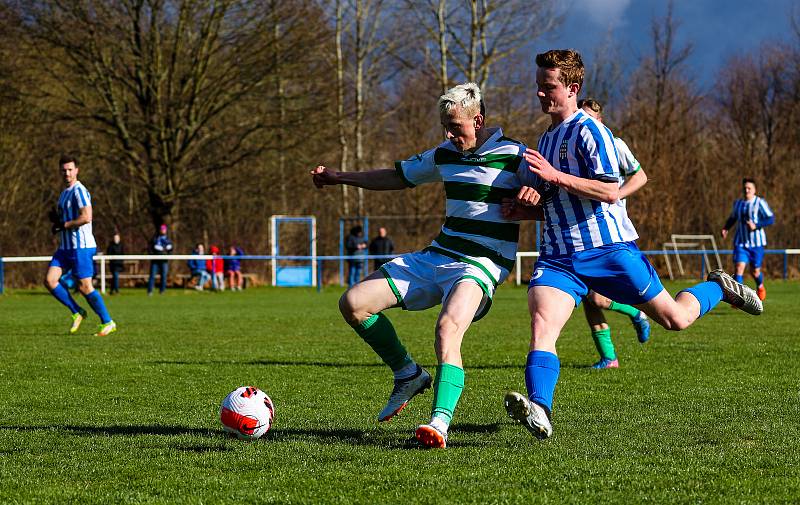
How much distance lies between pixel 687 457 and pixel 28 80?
27851 millimetres

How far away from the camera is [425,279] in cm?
597

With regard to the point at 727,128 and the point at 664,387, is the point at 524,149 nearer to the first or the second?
the point at 664,387

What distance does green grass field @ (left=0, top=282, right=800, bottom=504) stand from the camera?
14.6ft

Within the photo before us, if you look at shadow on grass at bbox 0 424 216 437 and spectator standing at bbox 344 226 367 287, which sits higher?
shadow on grass at bbox 0 424 216 437

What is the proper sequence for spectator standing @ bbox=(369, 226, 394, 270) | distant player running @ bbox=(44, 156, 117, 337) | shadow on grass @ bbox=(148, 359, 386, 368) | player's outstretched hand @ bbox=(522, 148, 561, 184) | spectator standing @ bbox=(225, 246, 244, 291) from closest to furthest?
player's outstretched hand @ bbox=(522, 148, 561, 184), shadow on grass @ bbox=(148, 359, 386, 368), distant player running @ bbox=(44, 156, 117, 337), spectator standing @ bbox=(369, 226, 394, 270), spectator standing @ bbox=(225, 246, 244, 291)

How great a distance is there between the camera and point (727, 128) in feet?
143

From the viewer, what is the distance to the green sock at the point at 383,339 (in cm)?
608

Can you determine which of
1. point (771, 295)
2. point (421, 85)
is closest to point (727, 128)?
point (421, 85)

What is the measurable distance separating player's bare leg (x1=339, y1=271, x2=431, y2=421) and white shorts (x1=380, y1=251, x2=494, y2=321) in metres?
0.06

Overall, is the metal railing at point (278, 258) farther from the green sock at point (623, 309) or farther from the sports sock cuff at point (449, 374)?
the sports sock cuff at point (449, 374)

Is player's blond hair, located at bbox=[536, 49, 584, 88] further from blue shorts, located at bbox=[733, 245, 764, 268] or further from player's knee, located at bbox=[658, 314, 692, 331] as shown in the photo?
blue shorts, located at bbox=[733, 245, 764, 268]

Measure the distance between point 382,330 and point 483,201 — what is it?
960 mm

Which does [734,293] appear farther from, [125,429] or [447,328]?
[125,429]

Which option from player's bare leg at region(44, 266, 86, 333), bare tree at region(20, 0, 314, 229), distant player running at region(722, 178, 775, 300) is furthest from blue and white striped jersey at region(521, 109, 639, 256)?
bare tree at region(20, 0, 314, 229)
